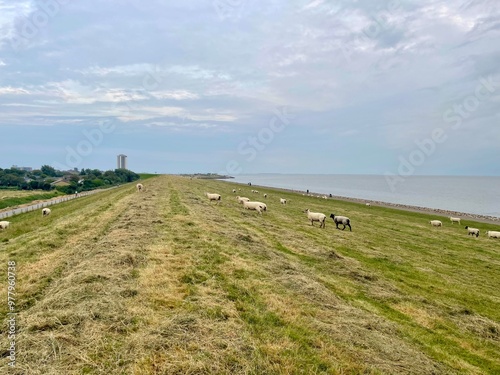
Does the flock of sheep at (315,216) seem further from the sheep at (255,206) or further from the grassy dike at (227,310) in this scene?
the grassy dike at (227,310)

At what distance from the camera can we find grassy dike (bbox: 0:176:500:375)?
6309mm

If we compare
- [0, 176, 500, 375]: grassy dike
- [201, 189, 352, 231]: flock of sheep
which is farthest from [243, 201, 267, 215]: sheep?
[0, 176, 500, 375]: grassy dike

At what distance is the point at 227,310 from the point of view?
331 inches

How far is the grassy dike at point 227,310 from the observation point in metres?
6.31

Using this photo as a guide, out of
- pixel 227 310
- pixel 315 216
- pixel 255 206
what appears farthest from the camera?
pixel 255 206

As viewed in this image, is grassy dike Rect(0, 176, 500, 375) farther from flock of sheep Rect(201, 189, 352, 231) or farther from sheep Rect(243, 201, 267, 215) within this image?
sheep Rect(243, 201, 267, 215)

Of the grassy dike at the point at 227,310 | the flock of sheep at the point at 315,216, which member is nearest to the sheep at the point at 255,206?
the flock of sheep at the point at 315,216

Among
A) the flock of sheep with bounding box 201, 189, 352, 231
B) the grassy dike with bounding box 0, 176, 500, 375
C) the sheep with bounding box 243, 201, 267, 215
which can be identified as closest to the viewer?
the grassy dike with bounding box 0, 176, 500, 375

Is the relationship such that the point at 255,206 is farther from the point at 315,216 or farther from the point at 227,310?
the point at 227,310

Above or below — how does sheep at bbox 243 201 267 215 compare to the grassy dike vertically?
above

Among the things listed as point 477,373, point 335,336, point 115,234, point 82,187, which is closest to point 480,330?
point 477,373

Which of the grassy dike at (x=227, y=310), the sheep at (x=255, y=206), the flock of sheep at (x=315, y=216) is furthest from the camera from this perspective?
the sheep at (x=255, y=206)

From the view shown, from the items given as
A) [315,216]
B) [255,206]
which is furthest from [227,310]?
[255,206]

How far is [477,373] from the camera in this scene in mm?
7891
